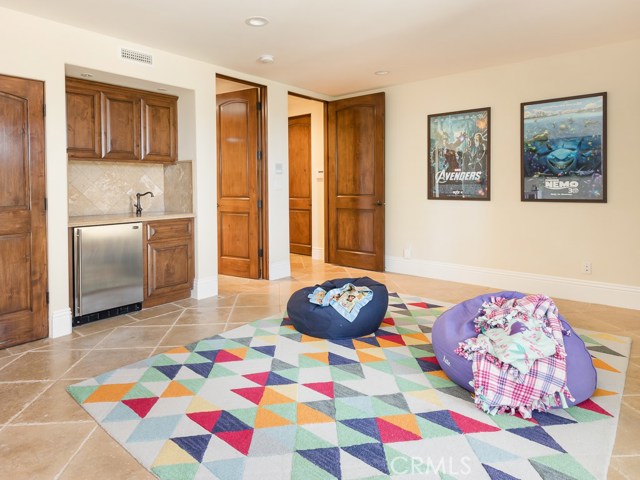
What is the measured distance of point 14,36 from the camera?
11.1 ft

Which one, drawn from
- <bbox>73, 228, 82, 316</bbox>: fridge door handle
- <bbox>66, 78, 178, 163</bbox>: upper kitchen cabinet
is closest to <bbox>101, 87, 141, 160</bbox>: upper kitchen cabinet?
→ <bbox>66, 78, 178, 163</bbox>: upper kitchen cabinet

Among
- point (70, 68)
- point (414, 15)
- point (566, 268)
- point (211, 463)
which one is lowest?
→ point (211, 463)

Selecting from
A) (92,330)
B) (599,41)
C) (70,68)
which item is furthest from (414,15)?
(92,330)

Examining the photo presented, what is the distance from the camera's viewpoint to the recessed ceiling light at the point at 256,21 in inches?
143

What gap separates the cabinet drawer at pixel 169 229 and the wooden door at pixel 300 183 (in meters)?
3.27

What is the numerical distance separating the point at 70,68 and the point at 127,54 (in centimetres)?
50

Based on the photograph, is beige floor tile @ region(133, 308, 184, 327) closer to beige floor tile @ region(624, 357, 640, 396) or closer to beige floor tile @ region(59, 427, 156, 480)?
beige floor tile @ region(59, 427, 156, 480)

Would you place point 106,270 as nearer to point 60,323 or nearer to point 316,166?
point 60,323

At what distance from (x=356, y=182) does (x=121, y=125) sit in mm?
3149

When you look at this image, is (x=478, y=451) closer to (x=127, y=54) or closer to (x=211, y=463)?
(x=211, y=463)

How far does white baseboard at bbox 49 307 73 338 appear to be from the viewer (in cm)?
367

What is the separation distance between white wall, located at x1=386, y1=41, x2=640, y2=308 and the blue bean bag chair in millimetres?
2241

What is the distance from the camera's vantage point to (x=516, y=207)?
5.13 meters

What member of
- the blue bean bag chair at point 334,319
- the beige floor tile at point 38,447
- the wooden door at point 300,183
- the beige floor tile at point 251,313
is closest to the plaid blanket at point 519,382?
the blue bean bag chair at point 334,319
